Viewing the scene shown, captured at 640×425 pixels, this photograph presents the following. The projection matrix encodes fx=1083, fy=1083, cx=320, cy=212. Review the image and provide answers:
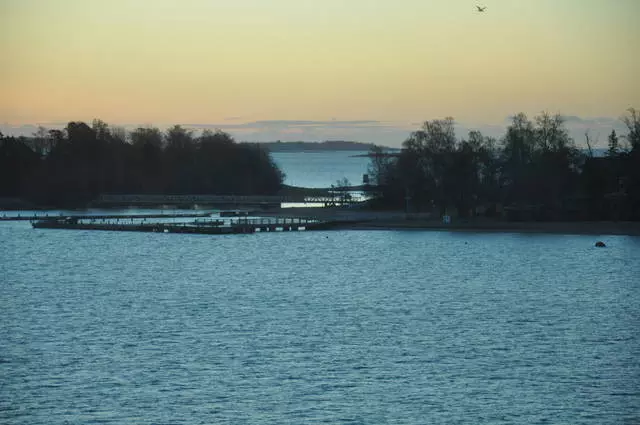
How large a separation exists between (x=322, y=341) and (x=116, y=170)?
143 meters

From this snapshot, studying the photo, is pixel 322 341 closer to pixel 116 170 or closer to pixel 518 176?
pixel 518 176

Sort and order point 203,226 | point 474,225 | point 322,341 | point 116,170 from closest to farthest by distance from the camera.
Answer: point 322,341
point 474,225
point 203,226
point 116,170

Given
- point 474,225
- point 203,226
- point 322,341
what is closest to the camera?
point 322,341

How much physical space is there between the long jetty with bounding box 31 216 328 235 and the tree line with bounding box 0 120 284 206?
45.0 m

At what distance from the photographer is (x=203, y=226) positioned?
4705 inches

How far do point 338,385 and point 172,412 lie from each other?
20.1ft

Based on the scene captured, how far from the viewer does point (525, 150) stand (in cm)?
12350

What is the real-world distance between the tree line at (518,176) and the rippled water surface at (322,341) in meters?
27.7

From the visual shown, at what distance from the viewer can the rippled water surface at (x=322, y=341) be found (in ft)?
111

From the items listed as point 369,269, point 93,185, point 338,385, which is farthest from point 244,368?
point 93,185

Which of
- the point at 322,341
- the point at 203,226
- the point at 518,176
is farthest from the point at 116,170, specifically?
the point at 322,341

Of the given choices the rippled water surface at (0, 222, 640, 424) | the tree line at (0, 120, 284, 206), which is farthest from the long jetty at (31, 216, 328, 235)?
the tree line at (0, 120, 284, 206)

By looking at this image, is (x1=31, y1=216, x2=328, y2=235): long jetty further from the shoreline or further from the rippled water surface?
the rippled water surface

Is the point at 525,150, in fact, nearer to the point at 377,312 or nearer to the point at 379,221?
the point at 379,221
